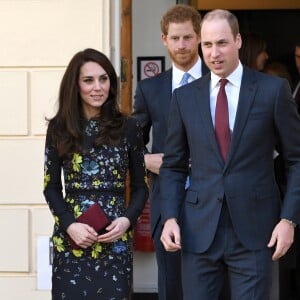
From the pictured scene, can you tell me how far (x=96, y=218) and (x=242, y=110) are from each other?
0.86 meters

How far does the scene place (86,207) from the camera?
3.98 m

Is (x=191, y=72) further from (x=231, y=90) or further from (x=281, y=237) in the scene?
(x=281, y=237)

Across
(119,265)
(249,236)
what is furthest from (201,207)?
(119,265)

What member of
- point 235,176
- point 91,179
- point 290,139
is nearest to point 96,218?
point 91,179

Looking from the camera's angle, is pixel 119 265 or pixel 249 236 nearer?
pixel 249 236

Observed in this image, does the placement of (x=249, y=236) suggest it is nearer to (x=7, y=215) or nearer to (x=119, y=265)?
(x=119, y=265)

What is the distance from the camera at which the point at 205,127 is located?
377cm

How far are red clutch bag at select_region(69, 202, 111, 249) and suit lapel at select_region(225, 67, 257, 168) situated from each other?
66cm

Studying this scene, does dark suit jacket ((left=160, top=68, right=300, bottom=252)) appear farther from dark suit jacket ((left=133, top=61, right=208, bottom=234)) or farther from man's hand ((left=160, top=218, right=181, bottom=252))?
dark suit jacket ((left=133, top=61, right=208, bottom=234))

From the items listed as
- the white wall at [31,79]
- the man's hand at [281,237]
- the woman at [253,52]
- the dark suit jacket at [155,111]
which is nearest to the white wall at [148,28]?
the woman at [253,52]

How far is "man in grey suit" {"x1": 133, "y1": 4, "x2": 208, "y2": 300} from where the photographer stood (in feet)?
15.4

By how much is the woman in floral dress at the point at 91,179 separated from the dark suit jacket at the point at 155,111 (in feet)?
2.02

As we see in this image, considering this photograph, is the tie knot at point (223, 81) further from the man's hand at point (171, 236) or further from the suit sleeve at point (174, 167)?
the man's hand at point (171, 236)

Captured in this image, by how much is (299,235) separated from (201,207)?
272 centimetres
